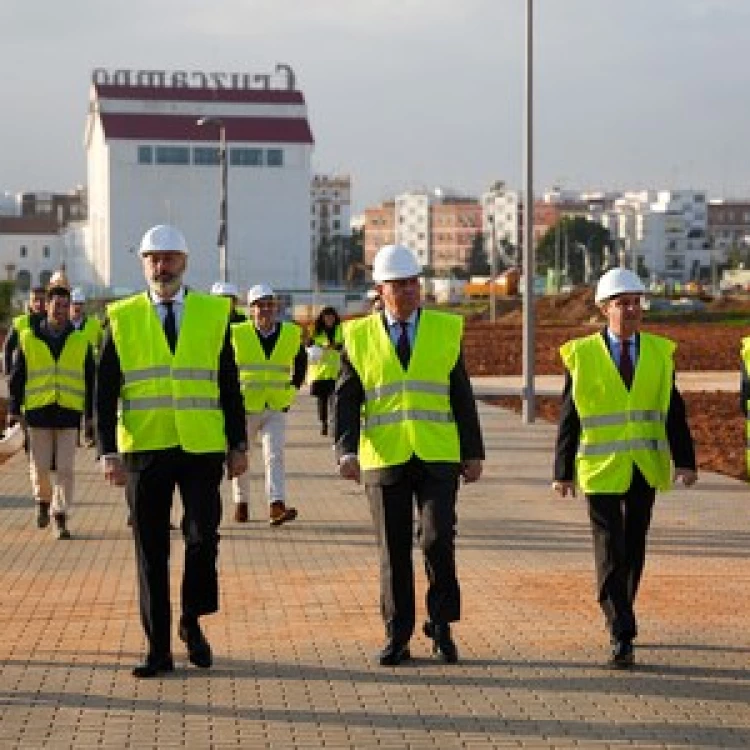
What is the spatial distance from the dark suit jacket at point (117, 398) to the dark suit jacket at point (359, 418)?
49 centimetres

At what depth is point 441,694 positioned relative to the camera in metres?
9.20

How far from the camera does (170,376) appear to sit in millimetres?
10000

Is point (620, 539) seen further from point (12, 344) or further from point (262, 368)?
point (12, 344)

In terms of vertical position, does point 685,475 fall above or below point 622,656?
above

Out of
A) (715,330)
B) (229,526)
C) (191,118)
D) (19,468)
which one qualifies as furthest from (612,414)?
(191,118)

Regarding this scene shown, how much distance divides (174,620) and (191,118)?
392 ft

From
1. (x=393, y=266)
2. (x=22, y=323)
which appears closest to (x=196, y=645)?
(x=393, y=266)

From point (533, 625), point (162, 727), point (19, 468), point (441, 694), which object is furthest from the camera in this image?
point (19, 468)

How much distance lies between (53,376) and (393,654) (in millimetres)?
6303

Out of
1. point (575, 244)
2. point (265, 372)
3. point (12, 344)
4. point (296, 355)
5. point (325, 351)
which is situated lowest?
point (575, 244)

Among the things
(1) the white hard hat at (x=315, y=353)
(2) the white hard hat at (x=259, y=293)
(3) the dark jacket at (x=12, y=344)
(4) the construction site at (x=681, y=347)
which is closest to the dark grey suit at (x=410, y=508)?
(3) the dark jacket at (x=12, y=344)

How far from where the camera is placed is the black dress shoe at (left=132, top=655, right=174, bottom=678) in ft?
31.8

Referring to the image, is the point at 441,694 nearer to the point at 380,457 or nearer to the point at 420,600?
the point at 380,457

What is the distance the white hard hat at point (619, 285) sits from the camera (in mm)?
10141
